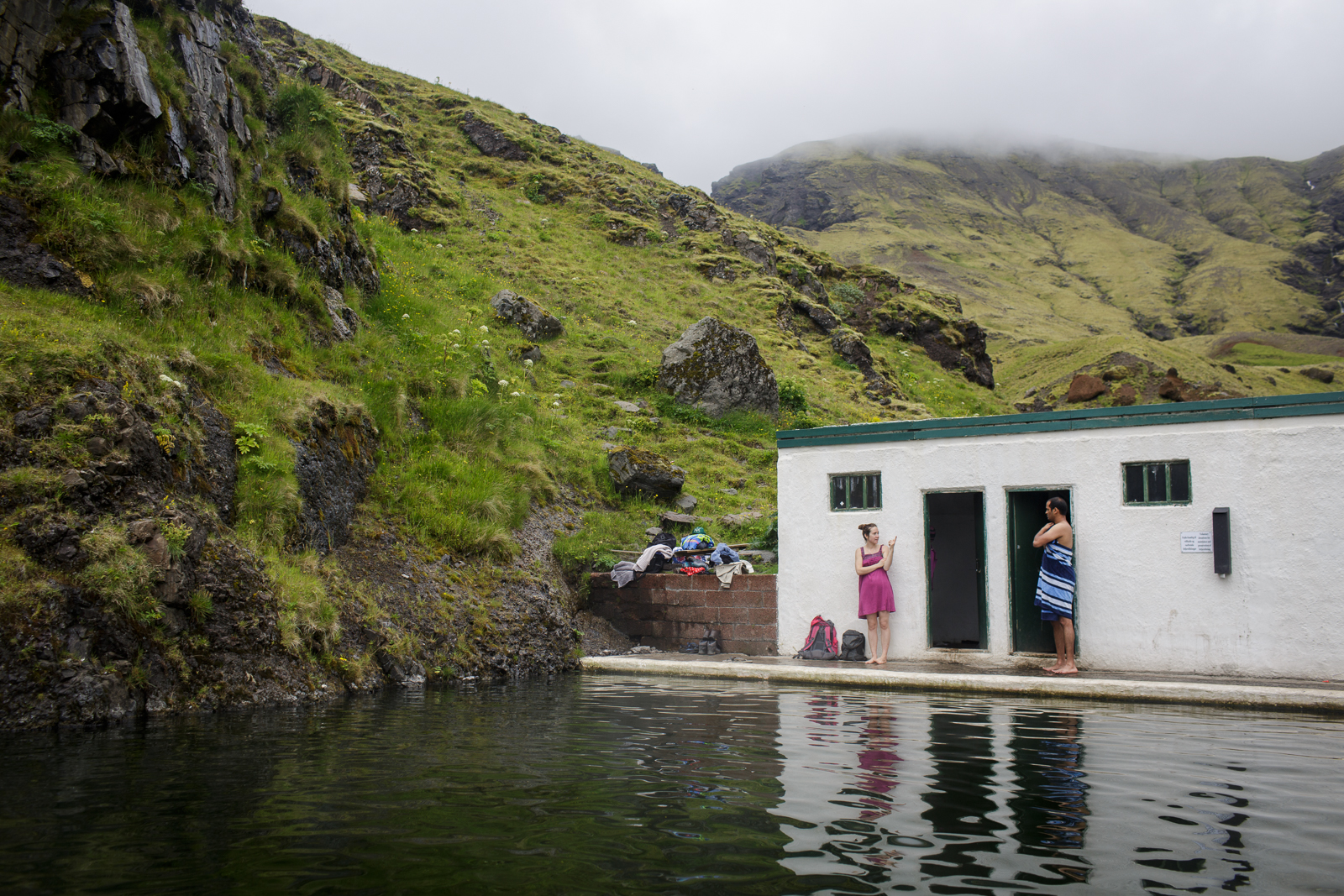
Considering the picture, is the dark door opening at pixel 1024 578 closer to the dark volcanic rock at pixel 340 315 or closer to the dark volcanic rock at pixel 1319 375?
the dark volcanic rock at pixel 340 315

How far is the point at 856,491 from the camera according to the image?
12.4m

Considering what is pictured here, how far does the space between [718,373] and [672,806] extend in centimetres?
2040

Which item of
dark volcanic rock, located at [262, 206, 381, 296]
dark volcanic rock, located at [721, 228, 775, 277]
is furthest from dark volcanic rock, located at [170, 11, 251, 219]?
dark volcanic rock, located at [721, 228, 775, 277]

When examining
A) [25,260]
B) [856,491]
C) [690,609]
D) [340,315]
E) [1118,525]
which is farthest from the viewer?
[340,315]

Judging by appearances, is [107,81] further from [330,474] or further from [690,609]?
[690,609]

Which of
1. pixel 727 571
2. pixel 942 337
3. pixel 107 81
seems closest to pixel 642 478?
pixel 727 571

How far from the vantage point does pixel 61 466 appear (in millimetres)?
7332

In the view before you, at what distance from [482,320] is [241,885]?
21963mm

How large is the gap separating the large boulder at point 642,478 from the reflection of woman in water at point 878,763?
34.4ft

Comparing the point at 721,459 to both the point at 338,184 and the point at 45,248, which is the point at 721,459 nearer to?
the point at 338,184

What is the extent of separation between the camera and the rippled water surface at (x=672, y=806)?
3.14 metres

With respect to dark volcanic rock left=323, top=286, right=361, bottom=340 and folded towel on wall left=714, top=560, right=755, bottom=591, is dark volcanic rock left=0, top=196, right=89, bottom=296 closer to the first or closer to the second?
dark volcanic rock left=323, top=286, right=361, bottom=340

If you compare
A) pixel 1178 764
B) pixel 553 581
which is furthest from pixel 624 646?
pixel 1178 764

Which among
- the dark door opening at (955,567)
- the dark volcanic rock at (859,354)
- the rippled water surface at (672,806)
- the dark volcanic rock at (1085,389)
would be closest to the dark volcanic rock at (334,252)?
the rippled water surface at (672,806)
